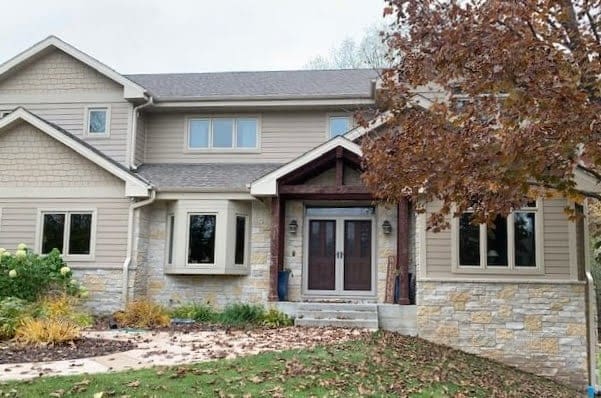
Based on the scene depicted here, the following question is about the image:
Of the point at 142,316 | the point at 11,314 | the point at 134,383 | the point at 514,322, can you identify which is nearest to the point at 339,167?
the point at 514,322

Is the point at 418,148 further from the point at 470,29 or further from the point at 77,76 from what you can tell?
the point at 77,76

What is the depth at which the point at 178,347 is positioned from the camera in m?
9.67

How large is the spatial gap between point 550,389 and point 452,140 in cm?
545

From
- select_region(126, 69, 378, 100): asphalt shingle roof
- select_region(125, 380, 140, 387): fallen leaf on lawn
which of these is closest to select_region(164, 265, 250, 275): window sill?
select_region(126, 69, 378, 100): asphalt shingle roof

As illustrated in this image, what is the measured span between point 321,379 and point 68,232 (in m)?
9.25

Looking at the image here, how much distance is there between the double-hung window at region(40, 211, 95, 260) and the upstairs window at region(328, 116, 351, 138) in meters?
6.35

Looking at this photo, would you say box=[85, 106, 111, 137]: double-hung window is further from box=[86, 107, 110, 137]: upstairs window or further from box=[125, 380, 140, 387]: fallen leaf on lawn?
box=[125, 380, 140, 387]: fallen leaf on lawn

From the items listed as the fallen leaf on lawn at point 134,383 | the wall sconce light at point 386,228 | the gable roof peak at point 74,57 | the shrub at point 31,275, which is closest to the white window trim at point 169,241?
the shrub at point 31,275

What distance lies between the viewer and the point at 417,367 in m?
9.20

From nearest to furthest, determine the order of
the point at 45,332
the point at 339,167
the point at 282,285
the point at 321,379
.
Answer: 1. the point at 321,379
2. the point at 45,332
3. the point at 339,167
4. the point at 282,285

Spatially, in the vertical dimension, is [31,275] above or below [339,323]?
above

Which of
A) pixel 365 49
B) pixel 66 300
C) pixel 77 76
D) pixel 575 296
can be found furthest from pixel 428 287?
pixel 365 49

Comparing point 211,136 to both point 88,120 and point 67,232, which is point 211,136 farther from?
point 67,232

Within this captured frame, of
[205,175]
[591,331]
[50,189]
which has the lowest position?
[591,331]
